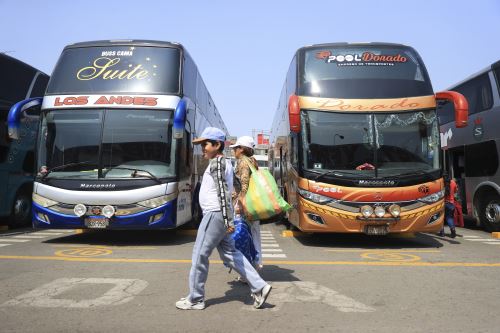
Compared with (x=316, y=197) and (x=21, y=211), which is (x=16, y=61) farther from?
(x=316, y=197)

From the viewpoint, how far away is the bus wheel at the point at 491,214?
38.1 ft

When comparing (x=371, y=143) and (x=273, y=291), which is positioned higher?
(x=371, y=143)

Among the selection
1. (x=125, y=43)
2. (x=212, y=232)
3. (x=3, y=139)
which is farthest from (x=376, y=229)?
(x=3, y=139)

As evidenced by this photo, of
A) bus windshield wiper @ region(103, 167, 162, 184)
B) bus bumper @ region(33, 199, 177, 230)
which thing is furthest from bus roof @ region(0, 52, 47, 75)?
bus windshield wiper @ region(103, 167, 162, 184)

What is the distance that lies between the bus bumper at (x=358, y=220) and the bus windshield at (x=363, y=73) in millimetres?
2250

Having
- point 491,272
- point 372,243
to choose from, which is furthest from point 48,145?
point 491,272

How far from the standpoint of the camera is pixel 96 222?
28.4 feet

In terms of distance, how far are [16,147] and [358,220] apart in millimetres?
8778

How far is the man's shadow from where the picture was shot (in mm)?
4983

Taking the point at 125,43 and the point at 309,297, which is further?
the point at 125,43

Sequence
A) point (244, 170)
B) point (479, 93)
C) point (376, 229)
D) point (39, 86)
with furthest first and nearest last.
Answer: point (39, 86) → point (479, 93) → point (376, 229) → point (244, 170)

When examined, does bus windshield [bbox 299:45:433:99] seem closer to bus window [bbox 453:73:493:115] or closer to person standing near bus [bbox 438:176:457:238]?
person standing near bus [bbox 438:176:457:238]

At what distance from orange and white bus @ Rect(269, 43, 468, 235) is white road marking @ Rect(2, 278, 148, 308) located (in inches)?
165

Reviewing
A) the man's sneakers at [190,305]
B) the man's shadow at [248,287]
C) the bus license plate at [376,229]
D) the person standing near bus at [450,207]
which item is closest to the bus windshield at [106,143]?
the man's shadow at [248,287]
